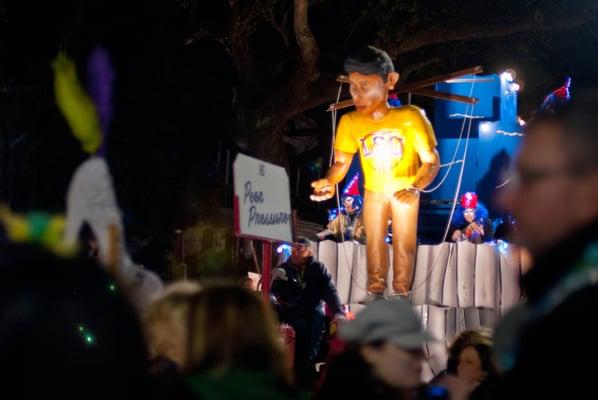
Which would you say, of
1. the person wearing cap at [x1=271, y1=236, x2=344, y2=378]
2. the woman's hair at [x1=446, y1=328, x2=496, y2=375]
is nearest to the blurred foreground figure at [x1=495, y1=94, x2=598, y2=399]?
the woman's hair at [x1=446, y1=328, x2=496, y2=375]

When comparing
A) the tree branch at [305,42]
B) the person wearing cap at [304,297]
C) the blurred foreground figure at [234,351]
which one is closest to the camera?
the blurred foreground figure at [234,351]

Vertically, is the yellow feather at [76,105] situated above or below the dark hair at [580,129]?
above

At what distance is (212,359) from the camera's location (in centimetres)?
260

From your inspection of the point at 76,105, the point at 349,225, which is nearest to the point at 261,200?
the point at 76,105

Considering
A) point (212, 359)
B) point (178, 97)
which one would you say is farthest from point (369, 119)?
point (178, 97)

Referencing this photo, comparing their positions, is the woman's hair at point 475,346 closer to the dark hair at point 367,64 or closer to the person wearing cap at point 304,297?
the dark hair at point 367,64

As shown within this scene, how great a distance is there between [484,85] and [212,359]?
1431cm

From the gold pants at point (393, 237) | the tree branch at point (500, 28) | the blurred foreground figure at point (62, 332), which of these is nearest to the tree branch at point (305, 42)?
the tree branch at point (500, 28)

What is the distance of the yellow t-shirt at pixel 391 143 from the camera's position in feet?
27.8

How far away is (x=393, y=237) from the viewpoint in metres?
8.95

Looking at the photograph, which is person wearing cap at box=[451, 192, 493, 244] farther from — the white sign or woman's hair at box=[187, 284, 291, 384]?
woman's hair at box=[187, 284, 291, 384]

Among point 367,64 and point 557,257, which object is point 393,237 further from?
point 557,257

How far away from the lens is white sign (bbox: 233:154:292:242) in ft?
18.7

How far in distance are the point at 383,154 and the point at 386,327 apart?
5316 mm
